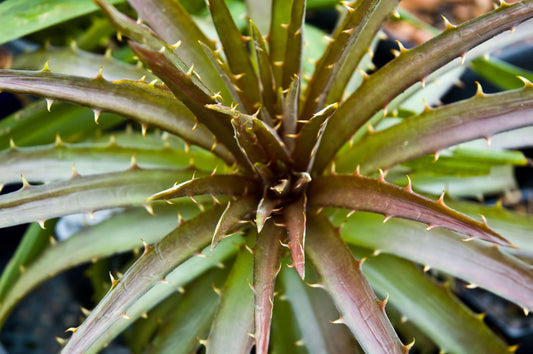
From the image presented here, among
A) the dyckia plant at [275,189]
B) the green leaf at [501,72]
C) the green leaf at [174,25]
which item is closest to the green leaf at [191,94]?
the dyckia plant at [275,189]

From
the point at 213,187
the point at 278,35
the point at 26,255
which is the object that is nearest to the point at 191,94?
the point at 213,187

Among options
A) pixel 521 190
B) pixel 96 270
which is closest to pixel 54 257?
pixel 96 270

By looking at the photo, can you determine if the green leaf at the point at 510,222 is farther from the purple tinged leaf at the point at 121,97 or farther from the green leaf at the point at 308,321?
the purple tinged leaf at the point at 121,97

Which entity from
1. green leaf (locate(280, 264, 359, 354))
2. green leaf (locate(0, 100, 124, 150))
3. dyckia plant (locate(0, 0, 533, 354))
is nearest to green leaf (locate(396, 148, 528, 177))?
dyckia plant (locate(0, 0, 533, 354))

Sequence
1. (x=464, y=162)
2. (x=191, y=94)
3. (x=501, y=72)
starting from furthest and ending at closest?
1. (x=501, y=72)
2. (x=464, y=162)
3. (x=191, y=94)

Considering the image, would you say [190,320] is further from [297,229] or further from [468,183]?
[468,183]

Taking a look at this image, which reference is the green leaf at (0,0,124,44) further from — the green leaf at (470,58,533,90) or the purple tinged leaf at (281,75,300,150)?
the green leaf at (470,58,533,90)
